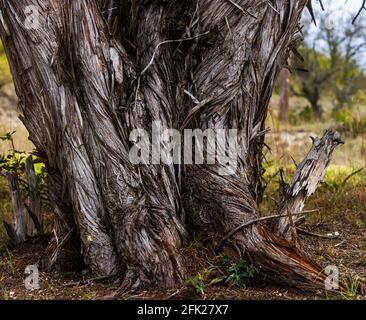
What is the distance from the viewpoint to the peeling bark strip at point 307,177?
365cm

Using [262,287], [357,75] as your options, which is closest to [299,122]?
[357,75]

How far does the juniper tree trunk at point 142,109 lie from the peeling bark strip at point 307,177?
0.25 metres

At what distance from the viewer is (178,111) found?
11.6 feet

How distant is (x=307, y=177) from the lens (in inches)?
145

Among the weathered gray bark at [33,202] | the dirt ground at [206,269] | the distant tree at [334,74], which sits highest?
the distant tree at [334,74]

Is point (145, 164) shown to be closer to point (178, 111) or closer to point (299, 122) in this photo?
point (178, 111)

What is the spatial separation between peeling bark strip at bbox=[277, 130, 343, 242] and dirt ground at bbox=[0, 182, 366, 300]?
38 centimetres

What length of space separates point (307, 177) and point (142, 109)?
1139 millimetres

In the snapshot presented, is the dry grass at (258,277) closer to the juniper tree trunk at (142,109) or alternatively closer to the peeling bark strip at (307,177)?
the juniper tree trunk at (142,109)

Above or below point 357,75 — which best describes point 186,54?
below

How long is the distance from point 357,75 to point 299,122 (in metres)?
10.8

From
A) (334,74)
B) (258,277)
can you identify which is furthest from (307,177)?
(334,74)

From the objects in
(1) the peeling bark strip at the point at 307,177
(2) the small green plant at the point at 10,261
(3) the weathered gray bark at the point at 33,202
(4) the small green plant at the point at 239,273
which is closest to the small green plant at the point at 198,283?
(4) the small green plant at the point at 239,273
